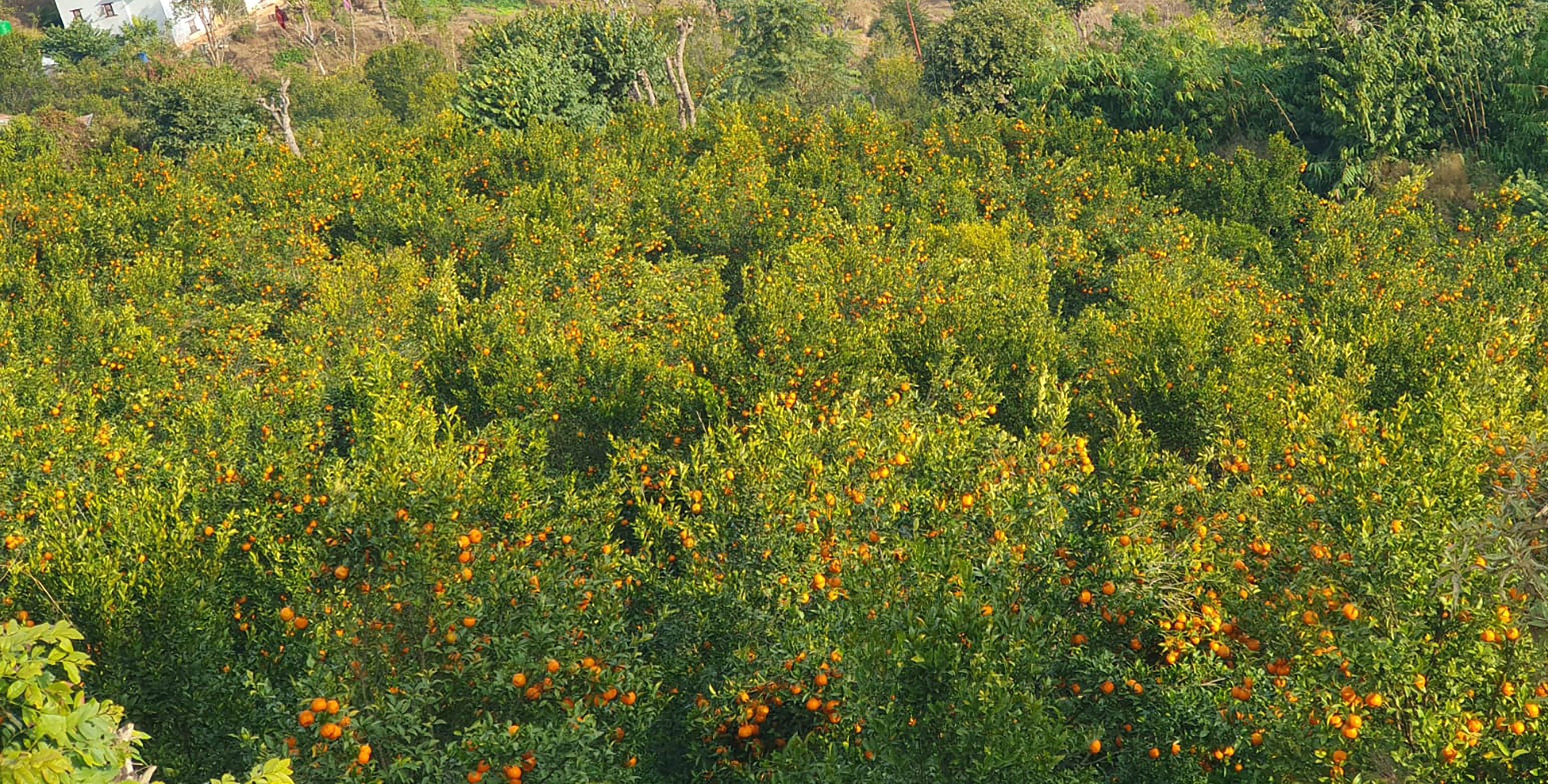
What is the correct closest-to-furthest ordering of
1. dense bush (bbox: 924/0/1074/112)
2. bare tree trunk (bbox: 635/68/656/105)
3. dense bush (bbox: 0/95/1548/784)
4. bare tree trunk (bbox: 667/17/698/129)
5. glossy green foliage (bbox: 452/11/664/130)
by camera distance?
dense bush (bbox: 0/95/1548/784) → glossy green foliage (bbox: 452/11/664/130) → dense bush (bbox: 924/0/1074/112) → bare tree trunk (bbox: 667/17/698/129) → bare tree trunk (bbox: 635/68/656/105)

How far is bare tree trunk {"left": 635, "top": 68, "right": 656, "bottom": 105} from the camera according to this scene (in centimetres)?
2991

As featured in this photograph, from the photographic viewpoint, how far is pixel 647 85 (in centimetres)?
3003

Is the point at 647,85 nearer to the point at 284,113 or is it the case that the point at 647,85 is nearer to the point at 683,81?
the point at 683,81

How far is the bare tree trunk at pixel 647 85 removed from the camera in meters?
29.9

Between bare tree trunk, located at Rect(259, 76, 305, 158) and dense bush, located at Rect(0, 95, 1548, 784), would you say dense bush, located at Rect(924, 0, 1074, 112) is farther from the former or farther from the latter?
bare tree trunk, located at Rect(259, 76, 305, 158)

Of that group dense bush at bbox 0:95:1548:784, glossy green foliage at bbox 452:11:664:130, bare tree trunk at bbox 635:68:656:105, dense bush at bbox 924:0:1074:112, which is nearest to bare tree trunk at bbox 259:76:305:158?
glossy green foliage at bbox 452:11:664:130

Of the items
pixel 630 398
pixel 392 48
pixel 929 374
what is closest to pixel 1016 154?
pixel 929 374

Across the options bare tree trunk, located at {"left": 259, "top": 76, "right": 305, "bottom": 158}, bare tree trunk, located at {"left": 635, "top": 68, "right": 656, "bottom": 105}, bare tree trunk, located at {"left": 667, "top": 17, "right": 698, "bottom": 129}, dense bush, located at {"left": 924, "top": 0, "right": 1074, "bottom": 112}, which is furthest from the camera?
bare tree trunk, located at {"left": 635, "top": 68, "right": 656, "bottom": 105}

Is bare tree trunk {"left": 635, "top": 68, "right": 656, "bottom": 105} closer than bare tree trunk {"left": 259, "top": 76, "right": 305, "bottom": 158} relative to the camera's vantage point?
No

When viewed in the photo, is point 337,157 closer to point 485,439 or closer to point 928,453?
point 485,439

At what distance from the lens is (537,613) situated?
6898 mm

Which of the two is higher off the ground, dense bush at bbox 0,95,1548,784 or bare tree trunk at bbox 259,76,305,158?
bare tree trunk at bbox 259,76,305,158

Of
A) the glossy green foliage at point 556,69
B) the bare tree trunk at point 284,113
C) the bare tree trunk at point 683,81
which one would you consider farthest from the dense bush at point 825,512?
the bare tree trunk at point 284,113

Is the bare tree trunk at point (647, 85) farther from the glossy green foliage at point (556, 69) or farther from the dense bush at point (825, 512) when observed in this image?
the dense bush at point (825, 512)
